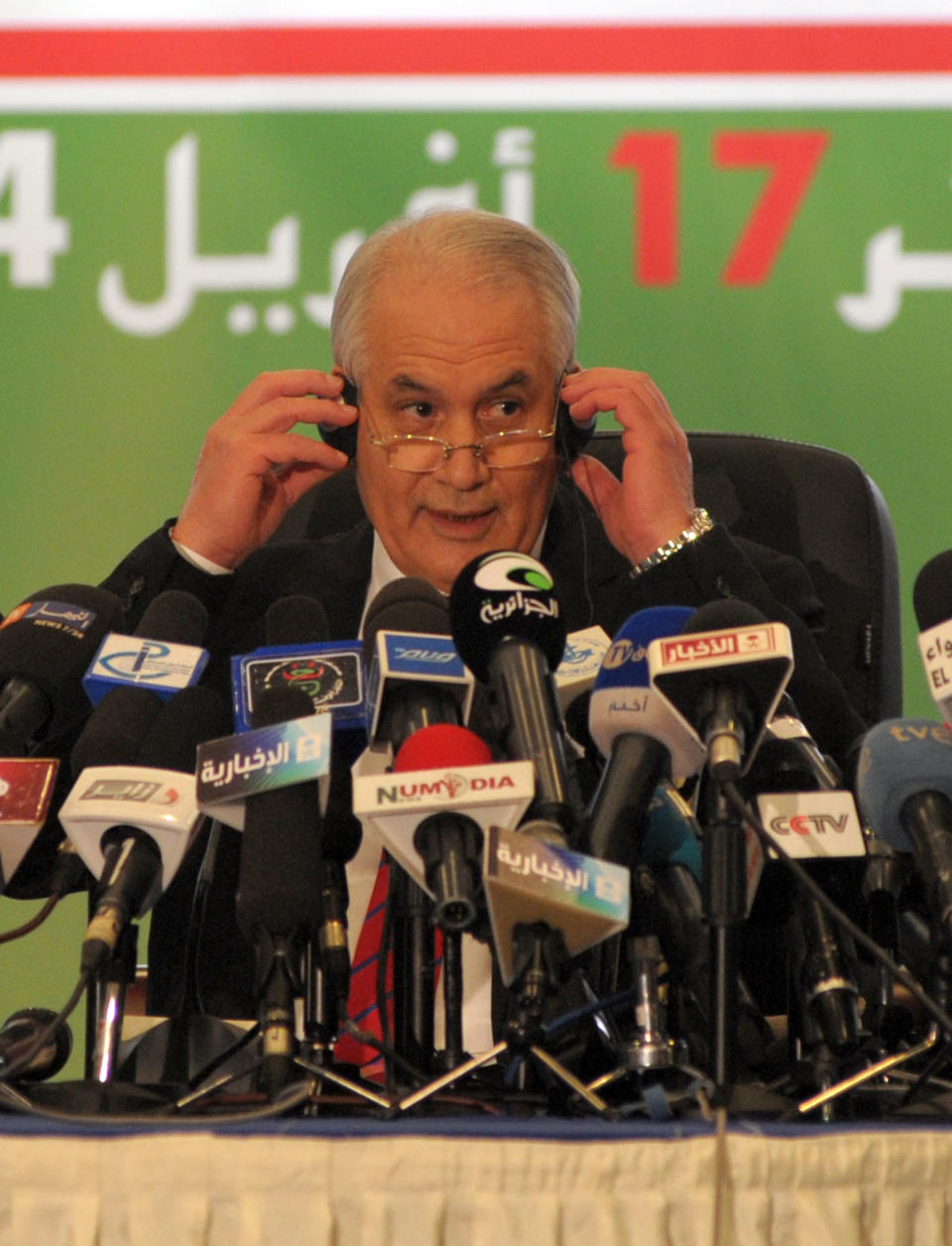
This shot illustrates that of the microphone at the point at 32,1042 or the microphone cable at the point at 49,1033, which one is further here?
the microphone at the point at 32,1042

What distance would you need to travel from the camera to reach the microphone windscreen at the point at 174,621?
4.46ft

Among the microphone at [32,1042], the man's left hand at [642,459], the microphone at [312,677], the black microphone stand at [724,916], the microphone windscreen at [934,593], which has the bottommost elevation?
the microphone at [32,1042]

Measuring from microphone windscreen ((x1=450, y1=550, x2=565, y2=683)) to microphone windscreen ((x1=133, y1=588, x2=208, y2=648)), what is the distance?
0.34 metres

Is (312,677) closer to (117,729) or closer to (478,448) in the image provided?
(117,729)

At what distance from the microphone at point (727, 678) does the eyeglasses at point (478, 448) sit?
92 cm

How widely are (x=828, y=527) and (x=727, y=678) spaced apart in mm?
1184

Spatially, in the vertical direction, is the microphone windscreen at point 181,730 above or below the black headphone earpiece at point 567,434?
below

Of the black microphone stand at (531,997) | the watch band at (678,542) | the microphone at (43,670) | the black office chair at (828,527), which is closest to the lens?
the black microphone stand at (531,997)

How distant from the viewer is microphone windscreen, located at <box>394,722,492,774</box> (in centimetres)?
100

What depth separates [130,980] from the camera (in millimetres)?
1092

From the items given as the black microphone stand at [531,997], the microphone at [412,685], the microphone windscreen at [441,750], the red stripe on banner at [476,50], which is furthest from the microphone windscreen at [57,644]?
the red stripe on banner at [476,50]

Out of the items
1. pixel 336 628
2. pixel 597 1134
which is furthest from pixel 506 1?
pixel 597 1134

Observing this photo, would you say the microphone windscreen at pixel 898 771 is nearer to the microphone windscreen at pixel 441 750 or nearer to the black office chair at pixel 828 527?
the microphone windscreen at pixel 441 750

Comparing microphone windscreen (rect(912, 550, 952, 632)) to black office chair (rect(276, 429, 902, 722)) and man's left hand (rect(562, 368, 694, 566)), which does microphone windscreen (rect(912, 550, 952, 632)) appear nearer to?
man's left hand (rect(562, 368, 694, 566))
